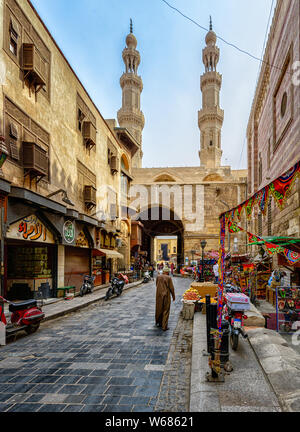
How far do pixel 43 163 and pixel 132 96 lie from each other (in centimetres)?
4893

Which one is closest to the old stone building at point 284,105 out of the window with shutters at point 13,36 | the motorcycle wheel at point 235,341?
the motorcycle wheel at point 235,341

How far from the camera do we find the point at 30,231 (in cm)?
1009

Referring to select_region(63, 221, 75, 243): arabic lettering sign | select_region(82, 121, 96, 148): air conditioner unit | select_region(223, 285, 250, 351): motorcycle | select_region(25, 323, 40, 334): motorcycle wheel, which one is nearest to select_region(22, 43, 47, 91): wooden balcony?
select_region(82, 121, 96, 148): air conditioner unit

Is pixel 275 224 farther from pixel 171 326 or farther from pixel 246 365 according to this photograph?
pixel 246 365

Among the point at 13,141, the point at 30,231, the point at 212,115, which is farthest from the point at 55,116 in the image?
the point at 212,115

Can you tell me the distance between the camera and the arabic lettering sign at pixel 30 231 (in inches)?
358

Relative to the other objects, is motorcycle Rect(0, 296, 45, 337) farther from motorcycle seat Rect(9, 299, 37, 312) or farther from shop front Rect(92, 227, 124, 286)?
shop front Rect(92, 227, 124, 286)

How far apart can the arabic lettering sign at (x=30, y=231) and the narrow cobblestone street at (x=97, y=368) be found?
3.03 meters

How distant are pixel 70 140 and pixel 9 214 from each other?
6450 millimetres

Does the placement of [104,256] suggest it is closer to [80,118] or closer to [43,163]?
[80,118]

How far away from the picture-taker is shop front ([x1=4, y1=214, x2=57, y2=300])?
1127 cm

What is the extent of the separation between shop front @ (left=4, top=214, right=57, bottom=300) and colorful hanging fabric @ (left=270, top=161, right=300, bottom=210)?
8.65 metres

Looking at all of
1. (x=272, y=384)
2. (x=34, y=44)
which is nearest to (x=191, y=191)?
(x=34, y=44)

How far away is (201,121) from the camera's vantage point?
54406 mm
